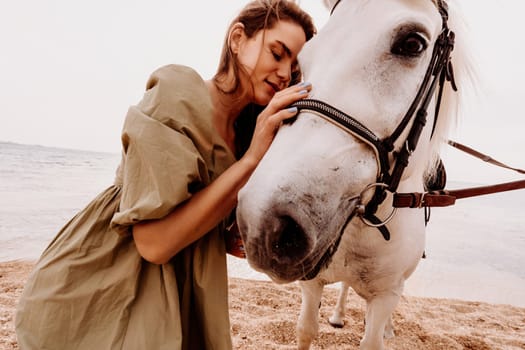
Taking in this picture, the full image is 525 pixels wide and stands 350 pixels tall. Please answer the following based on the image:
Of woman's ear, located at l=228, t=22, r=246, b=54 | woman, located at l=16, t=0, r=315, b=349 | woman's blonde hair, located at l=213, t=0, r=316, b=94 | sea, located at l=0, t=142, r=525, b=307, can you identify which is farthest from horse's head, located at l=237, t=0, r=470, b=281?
sea, located at l=0, t=142, r=525, b=307

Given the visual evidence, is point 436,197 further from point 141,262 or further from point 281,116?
point 141,262

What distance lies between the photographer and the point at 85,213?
1.21 metres

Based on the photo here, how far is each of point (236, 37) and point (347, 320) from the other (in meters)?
2.90

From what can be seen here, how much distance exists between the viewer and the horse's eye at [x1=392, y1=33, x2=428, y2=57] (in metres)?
1.04

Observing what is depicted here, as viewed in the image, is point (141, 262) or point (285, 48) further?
point (285, 48)

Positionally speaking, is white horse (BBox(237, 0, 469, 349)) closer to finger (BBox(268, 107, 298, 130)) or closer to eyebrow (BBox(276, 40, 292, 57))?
finger (BBox(268, 107, 298, 130))

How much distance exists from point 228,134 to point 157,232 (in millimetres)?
599

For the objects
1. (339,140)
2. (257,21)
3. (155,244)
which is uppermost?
(257,21)

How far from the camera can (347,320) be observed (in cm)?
326

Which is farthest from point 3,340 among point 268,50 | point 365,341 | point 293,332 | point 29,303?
point 268,50

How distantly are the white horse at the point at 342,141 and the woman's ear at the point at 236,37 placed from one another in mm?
352

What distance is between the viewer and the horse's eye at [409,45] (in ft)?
3.42

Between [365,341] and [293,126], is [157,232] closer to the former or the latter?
[293,126]

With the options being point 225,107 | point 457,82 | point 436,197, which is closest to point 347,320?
point 436,197
